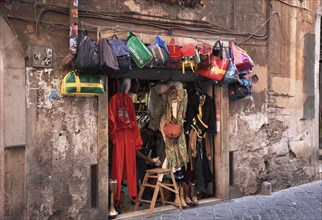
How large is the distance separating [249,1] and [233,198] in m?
3.57

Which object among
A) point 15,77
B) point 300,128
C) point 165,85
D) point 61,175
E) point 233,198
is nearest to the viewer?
point 15,77

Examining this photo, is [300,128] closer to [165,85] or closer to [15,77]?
[165,85]

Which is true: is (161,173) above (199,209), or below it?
above

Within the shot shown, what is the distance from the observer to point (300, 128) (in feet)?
27.2

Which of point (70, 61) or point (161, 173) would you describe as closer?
point (70, 61)

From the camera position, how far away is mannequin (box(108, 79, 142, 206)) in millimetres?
5875

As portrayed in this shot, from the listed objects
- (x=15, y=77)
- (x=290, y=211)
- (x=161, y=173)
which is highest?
(x=15, y=77)

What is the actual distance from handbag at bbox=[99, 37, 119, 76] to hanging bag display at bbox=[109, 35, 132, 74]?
7cm

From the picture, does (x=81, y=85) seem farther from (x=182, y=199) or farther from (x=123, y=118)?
(x=182, y=199)

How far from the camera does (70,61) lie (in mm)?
5031

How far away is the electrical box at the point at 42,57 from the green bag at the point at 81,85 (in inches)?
11.5

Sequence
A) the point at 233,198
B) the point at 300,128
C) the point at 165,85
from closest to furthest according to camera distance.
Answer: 1. the point at 165,85
2. the point at 233,198
3. the point at 300,128

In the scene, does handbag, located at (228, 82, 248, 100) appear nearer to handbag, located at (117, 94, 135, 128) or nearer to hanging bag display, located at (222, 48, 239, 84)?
hanging bag display, located at (222, 48, 239, 84)

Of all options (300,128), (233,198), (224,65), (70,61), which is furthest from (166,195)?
(300,128)
